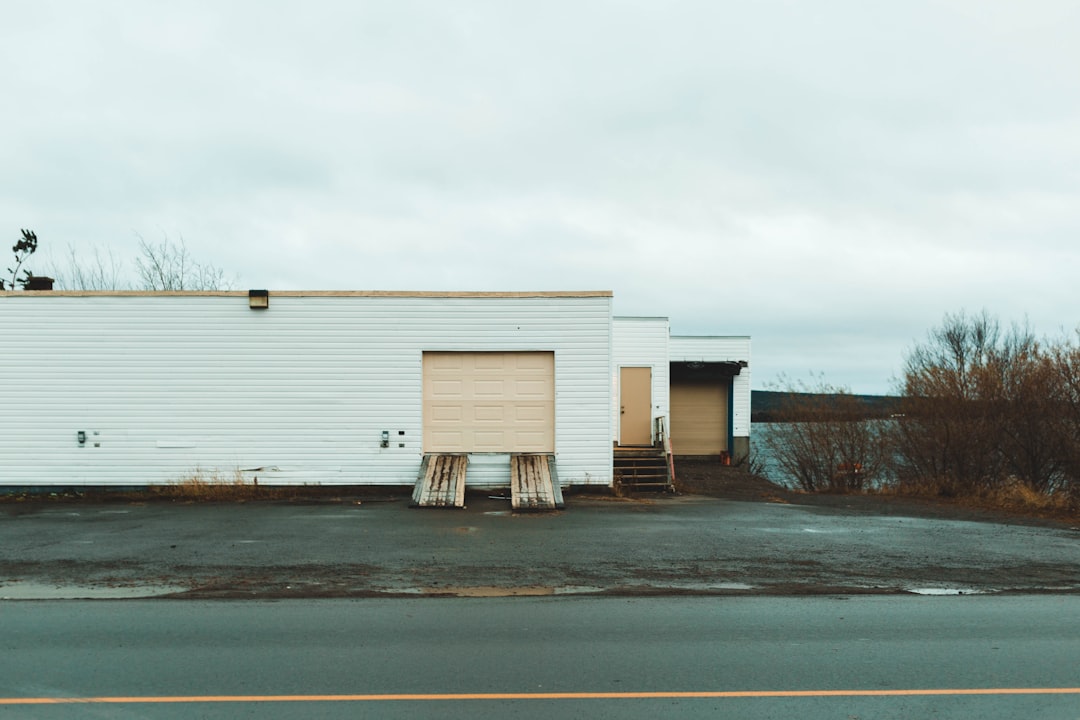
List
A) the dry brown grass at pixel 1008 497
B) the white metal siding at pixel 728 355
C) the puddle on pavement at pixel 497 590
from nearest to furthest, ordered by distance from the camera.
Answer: the puddle on pavement at pixel 497 590, the dry brown grass at pixel 1008 497, the white metal siding at pixel 728 355

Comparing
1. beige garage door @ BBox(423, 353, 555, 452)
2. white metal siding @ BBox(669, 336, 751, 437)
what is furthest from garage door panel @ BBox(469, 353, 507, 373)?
white metal siding @ BBox(669, 336, 751, 437)

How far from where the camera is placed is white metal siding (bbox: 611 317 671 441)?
1134 inches

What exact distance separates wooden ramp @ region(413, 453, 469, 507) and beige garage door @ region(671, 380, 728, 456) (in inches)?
680

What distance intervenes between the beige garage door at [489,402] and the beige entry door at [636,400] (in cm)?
954

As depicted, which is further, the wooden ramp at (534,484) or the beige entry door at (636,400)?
the beige entry door at (636,400)

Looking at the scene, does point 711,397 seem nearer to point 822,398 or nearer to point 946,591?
point 822,398

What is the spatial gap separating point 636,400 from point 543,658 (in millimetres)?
22409

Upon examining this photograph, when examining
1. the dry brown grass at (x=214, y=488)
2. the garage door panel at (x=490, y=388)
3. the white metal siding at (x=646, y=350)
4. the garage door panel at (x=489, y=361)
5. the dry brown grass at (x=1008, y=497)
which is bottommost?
the dry brown grass at (x=1008, y=497)

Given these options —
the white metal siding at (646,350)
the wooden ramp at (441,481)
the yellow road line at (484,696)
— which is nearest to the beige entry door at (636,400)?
the white metal siding at (646,350)

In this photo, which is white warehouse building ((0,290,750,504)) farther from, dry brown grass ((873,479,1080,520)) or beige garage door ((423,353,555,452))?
dry brown grass ((873,479,1080,520))

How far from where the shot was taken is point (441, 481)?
17.6m

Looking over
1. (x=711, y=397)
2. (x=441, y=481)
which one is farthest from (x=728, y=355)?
(x=441, y=481)

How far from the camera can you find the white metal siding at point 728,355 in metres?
34.0

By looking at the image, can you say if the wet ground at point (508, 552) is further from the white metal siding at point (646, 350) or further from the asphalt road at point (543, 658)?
the white metal siding at point (646, 350)
